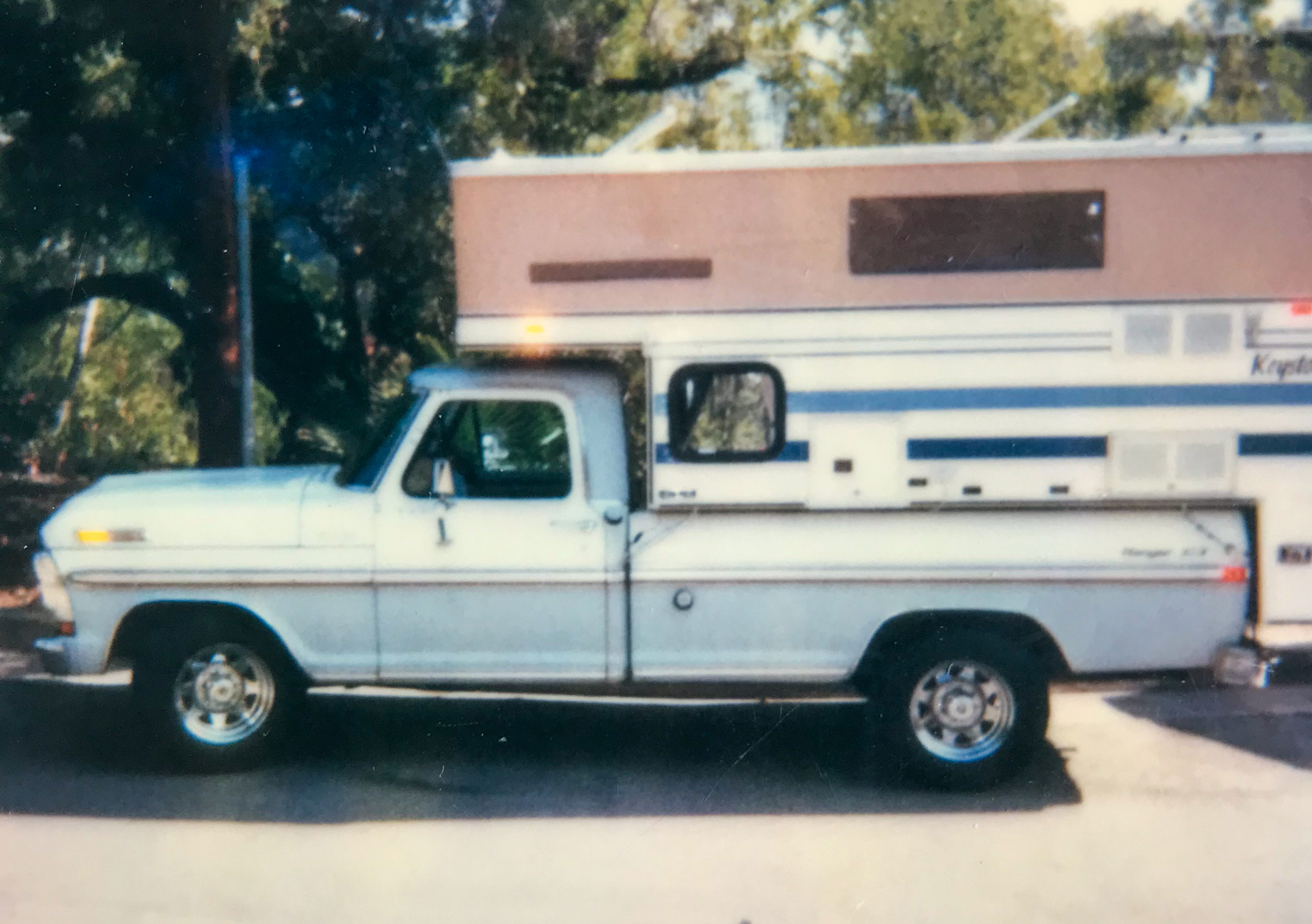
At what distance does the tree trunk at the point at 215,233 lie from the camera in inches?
450

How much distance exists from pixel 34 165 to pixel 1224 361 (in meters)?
12.0

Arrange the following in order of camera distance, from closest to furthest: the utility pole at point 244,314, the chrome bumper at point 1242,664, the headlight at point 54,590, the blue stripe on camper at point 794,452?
the chrome bumper at point 1242,664
the blue stripe on camper at point 794,452
the headlight at point 54,590
the utility pole at point 244,314

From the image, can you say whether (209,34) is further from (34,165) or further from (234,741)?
(234,741)

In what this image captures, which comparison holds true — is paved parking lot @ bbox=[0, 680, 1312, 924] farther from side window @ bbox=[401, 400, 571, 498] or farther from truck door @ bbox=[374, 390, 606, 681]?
side window @ bbox=[401, 400, 571, 498]

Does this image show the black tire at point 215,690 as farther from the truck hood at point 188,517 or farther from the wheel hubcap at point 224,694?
the truck hood at point 188,517

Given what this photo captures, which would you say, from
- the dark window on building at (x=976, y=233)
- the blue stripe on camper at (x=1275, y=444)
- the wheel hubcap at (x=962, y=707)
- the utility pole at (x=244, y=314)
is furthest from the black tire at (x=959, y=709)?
the utility pole at (x=244, y=314)

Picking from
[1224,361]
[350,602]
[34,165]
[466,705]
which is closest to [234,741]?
[350,602]

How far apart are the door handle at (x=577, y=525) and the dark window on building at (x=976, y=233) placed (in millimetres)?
1641

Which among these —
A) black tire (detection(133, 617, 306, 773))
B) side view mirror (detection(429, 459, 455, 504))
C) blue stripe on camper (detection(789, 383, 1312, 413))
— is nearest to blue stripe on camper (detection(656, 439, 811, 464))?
blue stripe on camper (detection(789, 383, 1312, 413))

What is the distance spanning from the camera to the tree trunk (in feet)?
37.5

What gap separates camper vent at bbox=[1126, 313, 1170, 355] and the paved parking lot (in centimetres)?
203

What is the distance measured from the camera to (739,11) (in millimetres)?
17797

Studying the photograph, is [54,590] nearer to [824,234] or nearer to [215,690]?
[215,690]

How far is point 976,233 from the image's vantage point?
5.96 metres
